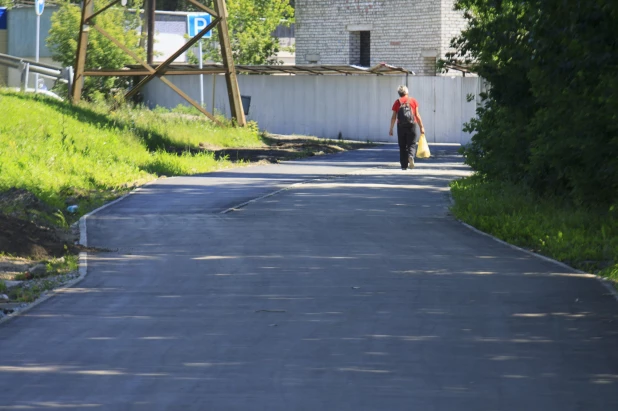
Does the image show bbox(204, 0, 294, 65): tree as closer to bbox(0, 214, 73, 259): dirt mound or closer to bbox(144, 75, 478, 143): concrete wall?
bbox(144, 75, 478, 143): concrete wall

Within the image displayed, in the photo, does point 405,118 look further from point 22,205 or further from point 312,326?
point 312,326

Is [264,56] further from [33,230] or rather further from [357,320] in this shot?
[357,320]

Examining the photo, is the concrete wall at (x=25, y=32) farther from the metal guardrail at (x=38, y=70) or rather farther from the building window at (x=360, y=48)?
the metal guardrail at (x=38, y=70)

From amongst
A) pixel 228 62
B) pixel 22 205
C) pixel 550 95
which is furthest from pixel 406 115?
pixel 228 62

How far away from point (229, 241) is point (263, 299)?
375 cm

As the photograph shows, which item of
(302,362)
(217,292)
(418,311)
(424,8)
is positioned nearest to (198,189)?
(217,292)

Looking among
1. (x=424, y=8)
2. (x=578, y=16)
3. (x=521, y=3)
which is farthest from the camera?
(x=424, y=8)

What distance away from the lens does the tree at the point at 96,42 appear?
39.9 metres

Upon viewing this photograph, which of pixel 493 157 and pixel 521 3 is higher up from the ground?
pixel 521 3

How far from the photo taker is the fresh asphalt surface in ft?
21.6

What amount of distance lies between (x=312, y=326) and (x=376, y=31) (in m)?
37.1

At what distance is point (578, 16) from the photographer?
10.8m

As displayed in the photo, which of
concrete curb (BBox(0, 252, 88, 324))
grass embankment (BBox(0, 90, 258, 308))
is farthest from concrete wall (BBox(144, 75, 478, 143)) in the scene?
concrete curb (BBox(0, 252, 88, 324))

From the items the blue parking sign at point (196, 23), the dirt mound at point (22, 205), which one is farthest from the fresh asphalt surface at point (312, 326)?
the blue parking sign at point (196, 23)
